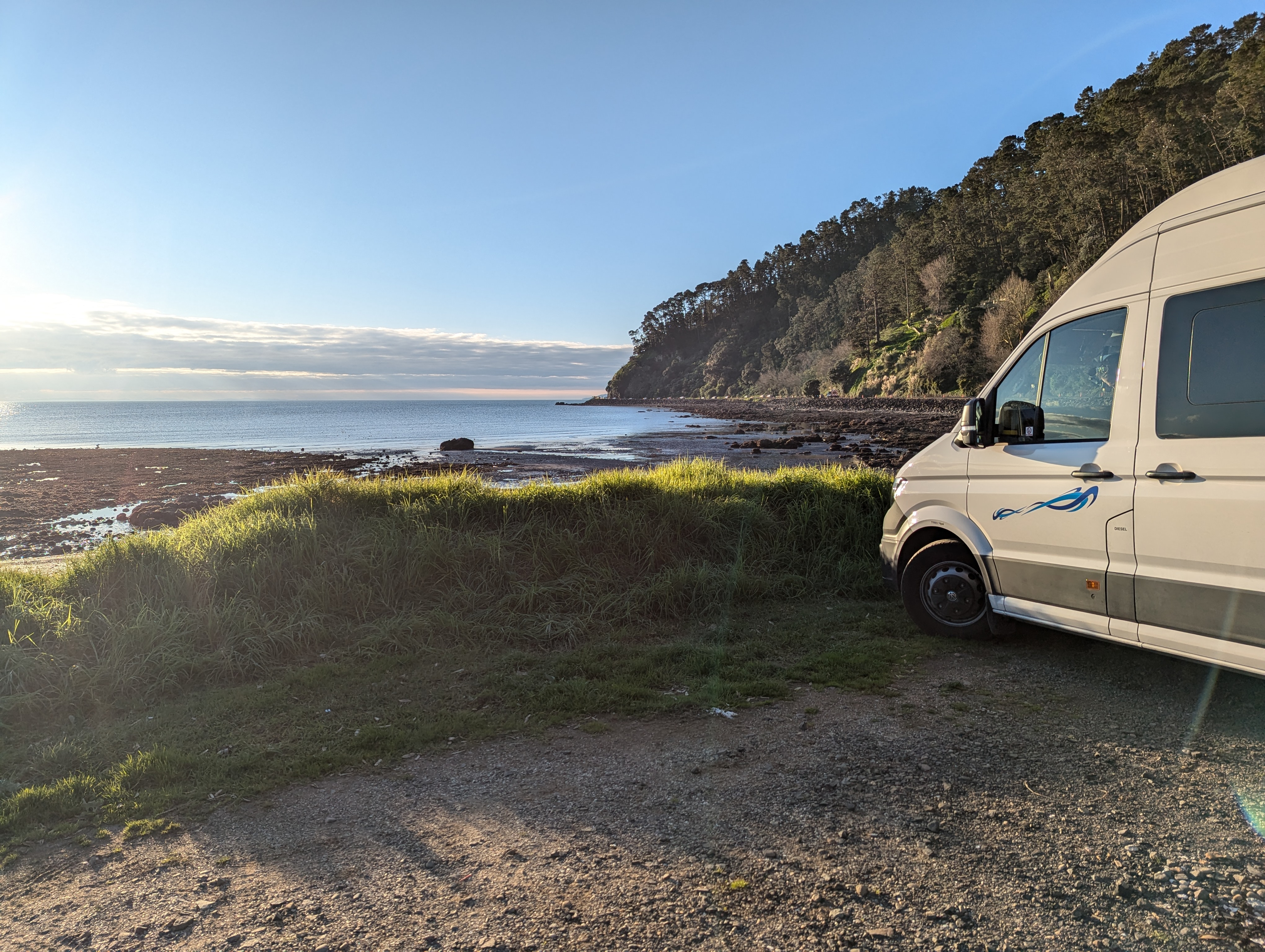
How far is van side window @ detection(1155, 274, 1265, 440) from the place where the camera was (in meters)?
3.72

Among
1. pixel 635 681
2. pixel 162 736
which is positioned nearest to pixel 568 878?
pixel 635 681

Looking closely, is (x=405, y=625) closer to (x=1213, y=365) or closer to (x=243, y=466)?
(x=1213, y=365)

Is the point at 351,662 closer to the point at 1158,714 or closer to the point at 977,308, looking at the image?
the point at 1158,714

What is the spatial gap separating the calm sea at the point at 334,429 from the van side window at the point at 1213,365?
134ft

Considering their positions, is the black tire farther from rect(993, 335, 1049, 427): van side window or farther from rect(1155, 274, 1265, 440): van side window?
rect(1155, 274, 1265, 440): van side window

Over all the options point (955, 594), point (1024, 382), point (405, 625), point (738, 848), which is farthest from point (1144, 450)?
point (405, 625)

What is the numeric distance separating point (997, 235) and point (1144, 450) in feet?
277

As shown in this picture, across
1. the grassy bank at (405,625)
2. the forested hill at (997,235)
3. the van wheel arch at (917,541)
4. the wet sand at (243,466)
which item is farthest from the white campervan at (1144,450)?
the forested hill at (997,235)

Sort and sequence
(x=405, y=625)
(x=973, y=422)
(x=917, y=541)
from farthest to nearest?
(x=405, y=625), (x=917, y=541), (x=973, y=422)

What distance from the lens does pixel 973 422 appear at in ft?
17.6

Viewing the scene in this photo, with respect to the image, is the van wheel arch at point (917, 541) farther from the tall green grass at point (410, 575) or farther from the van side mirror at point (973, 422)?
the tall green grass at point (410, 575)

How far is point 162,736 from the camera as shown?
15.2 ft

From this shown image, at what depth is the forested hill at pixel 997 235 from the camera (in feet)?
162

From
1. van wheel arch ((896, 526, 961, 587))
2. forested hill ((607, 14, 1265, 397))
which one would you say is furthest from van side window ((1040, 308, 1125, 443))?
forested hill ((607, 14, 1265, 397))
